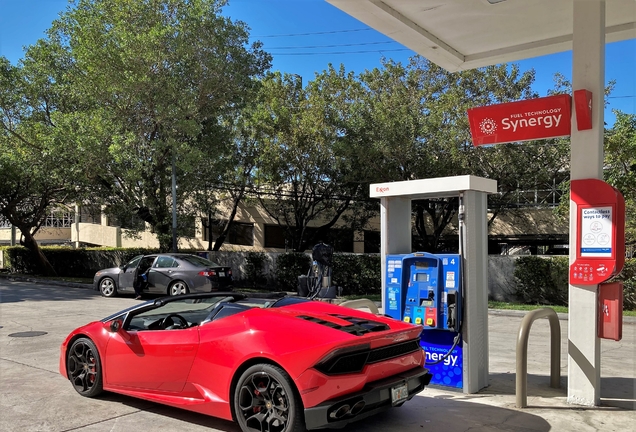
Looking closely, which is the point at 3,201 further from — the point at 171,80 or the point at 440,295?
the point at 440,295

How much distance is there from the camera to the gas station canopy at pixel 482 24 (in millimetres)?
6910

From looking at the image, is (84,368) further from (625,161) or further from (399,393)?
A: (625,161)

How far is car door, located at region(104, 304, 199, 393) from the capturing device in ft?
16.3

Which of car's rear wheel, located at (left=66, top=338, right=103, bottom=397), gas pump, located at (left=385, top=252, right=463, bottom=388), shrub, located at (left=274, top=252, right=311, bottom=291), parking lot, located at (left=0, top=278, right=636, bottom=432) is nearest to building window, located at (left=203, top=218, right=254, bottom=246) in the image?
shrub, located at (left=274, top=252, right=311, bottom=291)

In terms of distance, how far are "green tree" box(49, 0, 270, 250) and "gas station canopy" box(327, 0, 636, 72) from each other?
12.2 metres

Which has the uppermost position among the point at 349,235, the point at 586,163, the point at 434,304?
the point at 586,163

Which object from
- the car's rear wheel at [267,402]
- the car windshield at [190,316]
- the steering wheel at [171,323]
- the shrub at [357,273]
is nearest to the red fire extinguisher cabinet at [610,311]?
the car's rear wheel at [267,402]

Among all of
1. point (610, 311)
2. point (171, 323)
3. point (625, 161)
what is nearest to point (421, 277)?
point (610, 311)

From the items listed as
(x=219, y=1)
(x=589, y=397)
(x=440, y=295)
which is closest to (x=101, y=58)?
(x=219, y=1)

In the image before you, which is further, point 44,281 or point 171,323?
point 44,281

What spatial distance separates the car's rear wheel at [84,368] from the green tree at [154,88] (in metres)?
12.8

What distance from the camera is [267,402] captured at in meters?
4.35

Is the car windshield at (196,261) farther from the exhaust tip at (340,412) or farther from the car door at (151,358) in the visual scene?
the exhaust tip at (340,412)

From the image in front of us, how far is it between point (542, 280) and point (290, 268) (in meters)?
9.32
